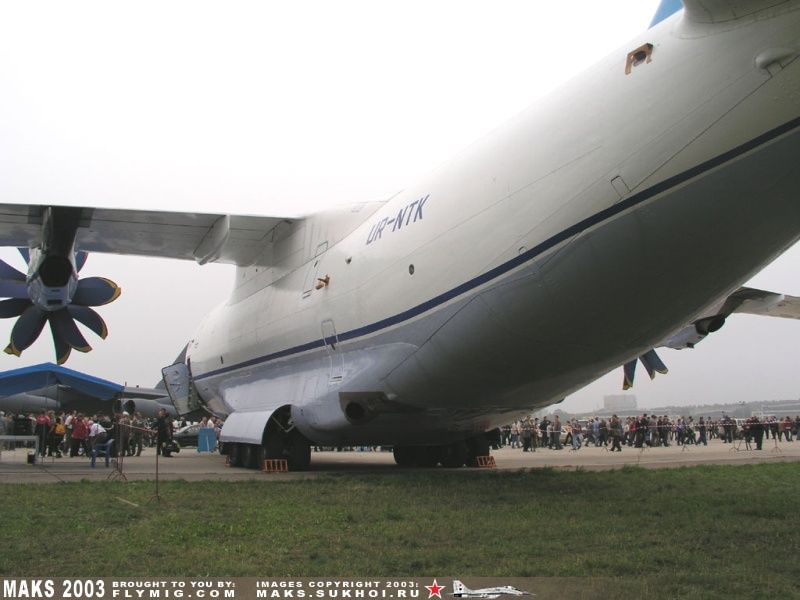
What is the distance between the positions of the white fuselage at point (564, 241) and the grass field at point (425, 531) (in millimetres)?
1332

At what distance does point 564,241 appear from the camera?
654 centimetres

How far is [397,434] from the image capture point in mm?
10062

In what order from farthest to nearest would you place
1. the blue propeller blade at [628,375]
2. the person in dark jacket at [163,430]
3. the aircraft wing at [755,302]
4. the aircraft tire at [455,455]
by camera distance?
the person in dark jacket at [163,430]
the blue propeller blade at [628,375]
the aircraft tire at [455,455]
the aircraft wing at [755,302]

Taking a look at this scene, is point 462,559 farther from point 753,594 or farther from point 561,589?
point 753,594

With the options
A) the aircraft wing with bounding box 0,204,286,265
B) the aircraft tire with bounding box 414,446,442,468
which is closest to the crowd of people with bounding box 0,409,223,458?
the aircraft wing with bounding box 0,204,286,265

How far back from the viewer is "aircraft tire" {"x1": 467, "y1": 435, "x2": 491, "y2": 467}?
12.2 metres

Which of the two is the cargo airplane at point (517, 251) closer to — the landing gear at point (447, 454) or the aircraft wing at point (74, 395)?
the landing gear at point (447, 454)

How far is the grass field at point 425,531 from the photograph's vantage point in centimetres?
423

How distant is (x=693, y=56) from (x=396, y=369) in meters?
4.62

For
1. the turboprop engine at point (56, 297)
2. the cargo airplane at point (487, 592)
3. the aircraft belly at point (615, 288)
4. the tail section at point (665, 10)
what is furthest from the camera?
the turboprop engine at point (56, 297)

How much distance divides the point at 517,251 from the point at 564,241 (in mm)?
545

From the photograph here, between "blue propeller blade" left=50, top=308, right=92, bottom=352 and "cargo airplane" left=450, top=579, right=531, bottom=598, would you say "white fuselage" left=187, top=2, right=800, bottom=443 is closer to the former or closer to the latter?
"cargo airplane" left=450, top=579, right=531, bottom=598

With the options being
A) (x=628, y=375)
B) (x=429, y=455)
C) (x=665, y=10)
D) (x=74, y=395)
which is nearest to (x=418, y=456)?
(x=429, y=455)

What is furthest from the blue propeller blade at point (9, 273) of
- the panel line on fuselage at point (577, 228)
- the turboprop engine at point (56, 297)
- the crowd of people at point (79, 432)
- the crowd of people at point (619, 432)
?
the crowd of people at point (619, 432)
